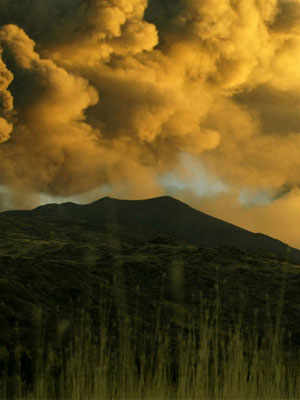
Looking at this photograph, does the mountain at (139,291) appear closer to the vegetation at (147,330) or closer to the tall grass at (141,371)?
the vegetation at (147,330)

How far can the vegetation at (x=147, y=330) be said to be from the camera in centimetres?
777

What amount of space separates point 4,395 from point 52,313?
3.22m

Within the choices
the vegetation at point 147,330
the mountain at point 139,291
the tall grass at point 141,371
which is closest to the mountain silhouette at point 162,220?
the mountain at point 139,291

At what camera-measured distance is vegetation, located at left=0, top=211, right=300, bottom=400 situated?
25.5 feet

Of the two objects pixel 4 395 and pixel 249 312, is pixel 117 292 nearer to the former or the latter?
pixel 249 312

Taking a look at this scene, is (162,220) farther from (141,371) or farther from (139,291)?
(141,371)

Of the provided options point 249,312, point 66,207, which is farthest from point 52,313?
point 66,207

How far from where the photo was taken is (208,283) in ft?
56.4

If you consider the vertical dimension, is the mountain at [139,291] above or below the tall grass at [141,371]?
above

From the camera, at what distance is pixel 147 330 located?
11.2 m

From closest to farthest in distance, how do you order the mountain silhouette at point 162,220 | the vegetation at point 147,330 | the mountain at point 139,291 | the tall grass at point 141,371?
the tall grass at point 141,371
the vegetation at point 147,330
the mountain at point 139,291
the mountain silhouette at point 162,220

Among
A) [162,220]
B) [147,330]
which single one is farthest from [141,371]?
[162,220]

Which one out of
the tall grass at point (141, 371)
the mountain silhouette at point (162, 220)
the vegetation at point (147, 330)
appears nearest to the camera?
the tall grass at point (141, 371)

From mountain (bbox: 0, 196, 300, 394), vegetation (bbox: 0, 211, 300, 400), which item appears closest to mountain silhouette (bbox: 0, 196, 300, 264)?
mountain (bbox: 0, 196, 300, 394)
